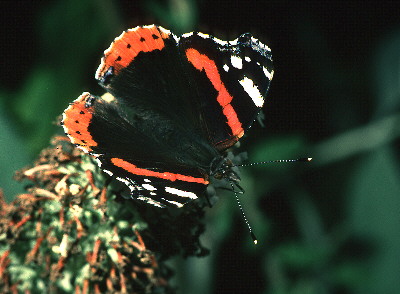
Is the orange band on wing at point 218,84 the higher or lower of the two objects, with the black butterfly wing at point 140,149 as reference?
higher

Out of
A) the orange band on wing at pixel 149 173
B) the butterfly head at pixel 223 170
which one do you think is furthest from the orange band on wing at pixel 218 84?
the orange band on wing at pixel 149 173

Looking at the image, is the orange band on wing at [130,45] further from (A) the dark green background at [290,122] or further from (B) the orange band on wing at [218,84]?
(A) the dark green background at [290,122]

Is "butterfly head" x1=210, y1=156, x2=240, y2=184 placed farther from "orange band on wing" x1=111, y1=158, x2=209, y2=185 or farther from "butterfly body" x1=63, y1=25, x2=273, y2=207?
"orange band on wing" x1=111, y1=158, x2=209, y2=185

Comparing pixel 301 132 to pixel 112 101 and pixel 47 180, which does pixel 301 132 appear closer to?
pixel 112 101

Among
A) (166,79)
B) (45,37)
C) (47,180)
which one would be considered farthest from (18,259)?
(45,37)

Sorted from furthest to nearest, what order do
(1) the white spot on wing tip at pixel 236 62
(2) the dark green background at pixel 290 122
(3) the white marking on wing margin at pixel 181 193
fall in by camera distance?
(2) the dark green background at pixel 290 122
(1) the white spot on wing tip at pixel 236 62
(3) the white marking on wing margin at pixel 181 193

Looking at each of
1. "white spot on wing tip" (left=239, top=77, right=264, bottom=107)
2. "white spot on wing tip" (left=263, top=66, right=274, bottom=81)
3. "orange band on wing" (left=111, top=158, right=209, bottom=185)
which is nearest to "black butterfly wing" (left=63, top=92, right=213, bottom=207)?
"orange band on wing" (left=111, top=158, right=209, bottom=185)

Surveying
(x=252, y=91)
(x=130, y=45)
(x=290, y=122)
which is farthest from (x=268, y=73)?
(x=290, y=122)
